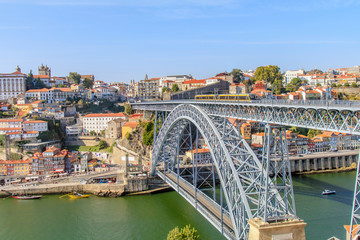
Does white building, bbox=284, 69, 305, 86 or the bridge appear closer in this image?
the bridge

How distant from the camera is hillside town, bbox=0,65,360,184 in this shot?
92.7 ft

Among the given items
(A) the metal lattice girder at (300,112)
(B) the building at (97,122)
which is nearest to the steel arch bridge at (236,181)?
(A) the metal lattice girder at (300,112)

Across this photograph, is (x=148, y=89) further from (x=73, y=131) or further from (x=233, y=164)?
(x=233, y=164)

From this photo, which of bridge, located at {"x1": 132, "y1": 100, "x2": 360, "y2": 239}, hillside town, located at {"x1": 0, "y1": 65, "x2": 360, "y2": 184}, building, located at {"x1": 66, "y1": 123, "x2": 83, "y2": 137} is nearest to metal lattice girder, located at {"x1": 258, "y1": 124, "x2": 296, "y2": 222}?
bridge, located at {"x1": 132, "y1": 100, "x2": 360, "y2": 239}

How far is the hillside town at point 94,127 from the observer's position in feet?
92.7

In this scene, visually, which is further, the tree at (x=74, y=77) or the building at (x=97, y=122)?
the tree at (x=74, y=77)

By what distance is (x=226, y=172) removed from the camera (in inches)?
484

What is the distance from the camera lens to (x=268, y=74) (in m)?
43.5

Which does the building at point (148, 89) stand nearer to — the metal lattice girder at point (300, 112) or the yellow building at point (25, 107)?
the yellow building at point (25, 107)

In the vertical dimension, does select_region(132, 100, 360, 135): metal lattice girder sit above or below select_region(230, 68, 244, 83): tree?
below

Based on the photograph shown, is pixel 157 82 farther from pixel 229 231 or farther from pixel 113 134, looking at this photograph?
pixel 229 231

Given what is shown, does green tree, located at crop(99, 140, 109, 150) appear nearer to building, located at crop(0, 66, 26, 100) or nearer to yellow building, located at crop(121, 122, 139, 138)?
yellow building, located at crop(121, 122, 139, 138)

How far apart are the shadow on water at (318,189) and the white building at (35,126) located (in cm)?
2408

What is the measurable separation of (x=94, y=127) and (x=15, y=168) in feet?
40.5
